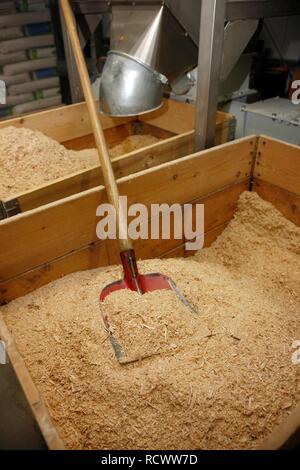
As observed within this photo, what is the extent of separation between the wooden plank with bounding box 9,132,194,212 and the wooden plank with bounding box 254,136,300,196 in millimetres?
430

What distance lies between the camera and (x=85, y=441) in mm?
944

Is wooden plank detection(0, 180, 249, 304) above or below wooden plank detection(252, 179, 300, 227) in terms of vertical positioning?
below

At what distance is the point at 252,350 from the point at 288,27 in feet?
9.97

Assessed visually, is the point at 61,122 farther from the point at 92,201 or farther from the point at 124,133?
the point at 92,201

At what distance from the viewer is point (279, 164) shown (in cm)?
185

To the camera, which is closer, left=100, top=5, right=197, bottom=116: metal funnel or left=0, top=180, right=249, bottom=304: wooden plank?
left=0, top=180, right=249, bottom=304: wooden plank

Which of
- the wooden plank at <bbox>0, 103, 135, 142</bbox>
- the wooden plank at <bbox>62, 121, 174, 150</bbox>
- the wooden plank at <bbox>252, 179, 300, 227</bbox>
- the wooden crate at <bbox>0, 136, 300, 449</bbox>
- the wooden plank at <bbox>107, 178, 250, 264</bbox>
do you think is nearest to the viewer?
the wooden crate at <bbox>0, 136, 300, 449</bbox>

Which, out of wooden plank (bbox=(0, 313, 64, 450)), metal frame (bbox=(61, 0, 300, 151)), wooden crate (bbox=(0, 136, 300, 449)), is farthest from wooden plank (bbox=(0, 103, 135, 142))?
wooden plank (bbox=(0, 313, 64, 450))

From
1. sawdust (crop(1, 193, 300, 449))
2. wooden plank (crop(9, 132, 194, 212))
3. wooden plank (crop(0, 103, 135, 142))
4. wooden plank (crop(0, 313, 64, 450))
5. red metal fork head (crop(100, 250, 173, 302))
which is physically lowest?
sawdust (crop(1, 193, 300, 449))

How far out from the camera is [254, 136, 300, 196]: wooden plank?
5.85ft

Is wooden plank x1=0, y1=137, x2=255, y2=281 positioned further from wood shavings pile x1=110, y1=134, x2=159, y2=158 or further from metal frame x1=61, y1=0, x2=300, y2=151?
wood shavings pile x1=110, y1=134, x2=159, y2=158

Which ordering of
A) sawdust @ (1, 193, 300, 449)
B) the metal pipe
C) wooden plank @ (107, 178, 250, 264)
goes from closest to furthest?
1. sawdust @ (1, 193, 300, 449)
2. the metal pipe
3. wooden plank @ (107, 178, 250, 264)

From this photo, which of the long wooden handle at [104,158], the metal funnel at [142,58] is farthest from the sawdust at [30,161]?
the metal funnel at [142,58]
